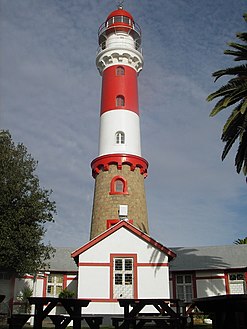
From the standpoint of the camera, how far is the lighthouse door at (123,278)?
21188 millimetres

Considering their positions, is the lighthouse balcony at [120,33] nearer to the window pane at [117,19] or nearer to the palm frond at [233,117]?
the window pane at [117,19]

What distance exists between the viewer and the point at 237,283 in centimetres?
2617

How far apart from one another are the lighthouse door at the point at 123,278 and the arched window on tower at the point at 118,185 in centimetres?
595

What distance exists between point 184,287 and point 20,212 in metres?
12.5

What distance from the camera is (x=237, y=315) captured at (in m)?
8.01

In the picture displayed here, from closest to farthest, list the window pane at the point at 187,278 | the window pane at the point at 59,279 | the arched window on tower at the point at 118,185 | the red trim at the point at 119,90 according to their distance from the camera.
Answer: the arched window on tower at the point at 118,185
the window pane at the point at 187,278
the window pane at the point at 59,279
the red trim at the point at 119,90

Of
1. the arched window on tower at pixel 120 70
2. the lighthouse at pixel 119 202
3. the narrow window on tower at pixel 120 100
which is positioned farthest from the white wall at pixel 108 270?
the arched window on tower at pixel 120 70

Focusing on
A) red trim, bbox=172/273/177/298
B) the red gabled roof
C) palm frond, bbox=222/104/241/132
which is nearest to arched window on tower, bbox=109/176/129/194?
the red gabled roof

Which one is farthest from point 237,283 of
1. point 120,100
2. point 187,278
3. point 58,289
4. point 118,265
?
point 120,100

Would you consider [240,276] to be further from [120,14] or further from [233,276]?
[120,14]

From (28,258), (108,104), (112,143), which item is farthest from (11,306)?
(108,104)

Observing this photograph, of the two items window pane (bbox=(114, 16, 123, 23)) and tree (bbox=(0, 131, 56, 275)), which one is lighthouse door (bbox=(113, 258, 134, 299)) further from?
window pane (bbox=(114, 16, 123, 23))

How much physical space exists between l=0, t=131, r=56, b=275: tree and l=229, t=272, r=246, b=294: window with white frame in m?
12.3

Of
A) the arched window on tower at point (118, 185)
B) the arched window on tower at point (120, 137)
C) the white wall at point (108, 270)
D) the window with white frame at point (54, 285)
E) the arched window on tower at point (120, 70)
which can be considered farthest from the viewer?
the arched window on tower at point (120, 70)
